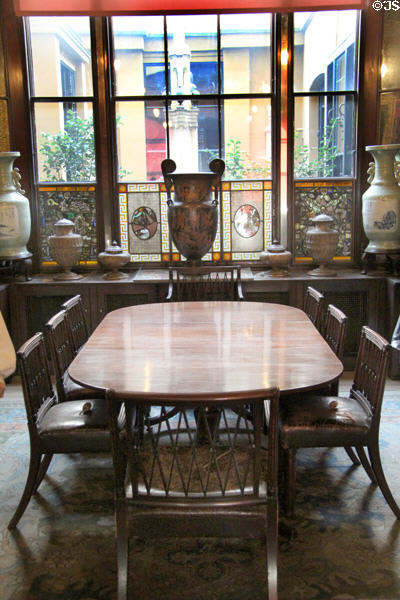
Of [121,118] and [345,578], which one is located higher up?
[121,118]

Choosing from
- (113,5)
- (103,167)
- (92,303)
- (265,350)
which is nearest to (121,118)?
(103,167)

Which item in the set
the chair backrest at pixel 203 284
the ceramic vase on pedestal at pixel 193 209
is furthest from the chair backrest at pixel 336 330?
the ceramic vase on pedestal at pixel 193 209

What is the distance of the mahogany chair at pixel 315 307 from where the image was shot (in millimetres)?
3135

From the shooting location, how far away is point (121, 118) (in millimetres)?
4801

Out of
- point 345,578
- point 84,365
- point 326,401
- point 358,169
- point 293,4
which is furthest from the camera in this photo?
point 358,169

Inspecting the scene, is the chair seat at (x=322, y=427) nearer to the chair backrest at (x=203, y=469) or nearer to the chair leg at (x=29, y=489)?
the chair backrest at (x=203, y=469)

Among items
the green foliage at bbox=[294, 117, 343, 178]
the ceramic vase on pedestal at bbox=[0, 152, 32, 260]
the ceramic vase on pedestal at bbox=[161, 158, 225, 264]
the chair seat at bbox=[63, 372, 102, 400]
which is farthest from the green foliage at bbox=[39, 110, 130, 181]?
the chair seat at bbox=[63, 372, 102, 400]

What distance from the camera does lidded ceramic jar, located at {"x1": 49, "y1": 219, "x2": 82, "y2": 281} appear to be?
4527 millimetres

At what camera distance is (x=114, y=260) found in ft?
14.9

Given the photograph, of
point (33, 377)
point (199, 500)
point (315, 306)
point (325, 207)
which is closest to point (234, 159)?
point (325, 207)

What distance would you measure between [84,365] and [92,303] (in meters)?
2.15

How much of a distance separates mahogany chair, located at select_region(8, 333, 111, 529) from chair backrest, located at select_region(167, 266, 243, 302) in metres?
1.44

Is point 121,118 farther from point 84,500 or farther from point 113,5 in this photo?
point 84,500

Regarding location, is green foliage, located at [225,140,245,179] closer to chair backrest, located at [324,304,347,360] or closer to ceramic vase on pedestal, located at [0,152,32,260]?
ceramic vase on pedestal, located at [0,152,32,260]
